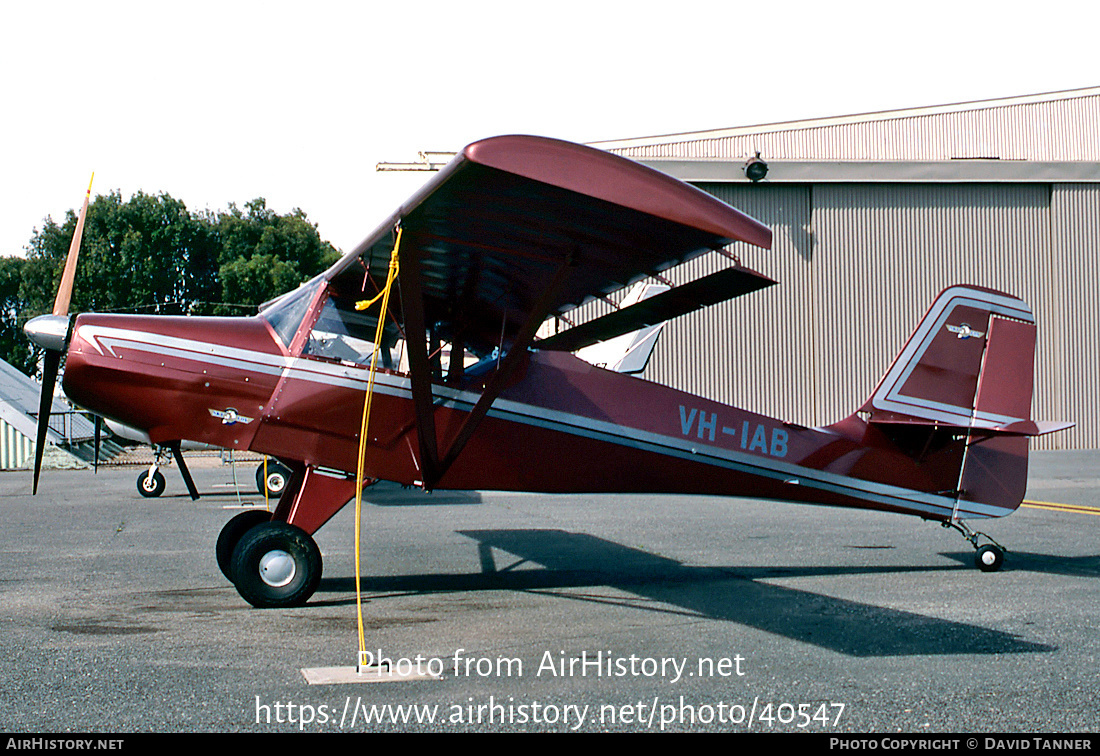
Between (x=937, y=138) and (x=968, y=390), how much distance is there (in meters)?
22.9

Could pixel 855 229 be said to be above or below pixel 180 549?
above

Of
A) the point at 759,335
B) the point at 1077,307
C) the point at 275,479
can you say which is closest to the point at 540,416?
the point at 275,479

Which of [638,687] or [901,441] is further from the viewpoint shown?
[901,441]

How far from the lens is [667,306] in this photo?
7.75m

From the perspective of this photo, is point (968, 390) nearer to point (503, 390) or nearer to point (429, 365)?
point (503, 390)

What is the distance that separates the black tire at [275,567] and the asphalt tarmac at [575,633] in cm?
14

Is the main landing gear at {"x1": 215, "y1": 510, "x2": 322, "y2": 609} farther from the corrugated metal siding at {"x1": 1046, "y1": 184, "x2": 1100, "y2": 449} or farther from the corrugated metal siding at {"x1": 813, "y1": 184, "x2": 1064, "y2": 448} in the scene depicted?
the corrugated metal siding at {"x1": 1046, "y1": 184, "x2": 1100, "y2": 449}

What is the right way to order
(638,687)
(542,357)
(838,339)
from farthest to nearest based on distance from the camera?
(838,339)
(542,357)
(638,687)

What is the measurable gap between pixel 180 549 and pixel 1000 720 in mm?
8367

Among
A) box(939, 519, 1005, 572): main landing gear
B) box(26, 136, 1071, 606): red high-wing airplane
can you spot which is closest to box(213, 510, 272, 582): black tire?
box(26, 136, 1071, 606): red high-wing airplane

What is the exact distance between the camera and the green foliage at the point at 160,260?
50906 mm

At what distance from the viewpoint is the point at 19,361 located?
59.7 metres

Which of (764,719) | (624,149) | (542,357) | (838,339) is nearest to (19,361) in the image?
(624,149)

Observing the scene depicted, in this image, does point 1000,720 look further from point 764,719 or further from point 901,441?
point 901,441
